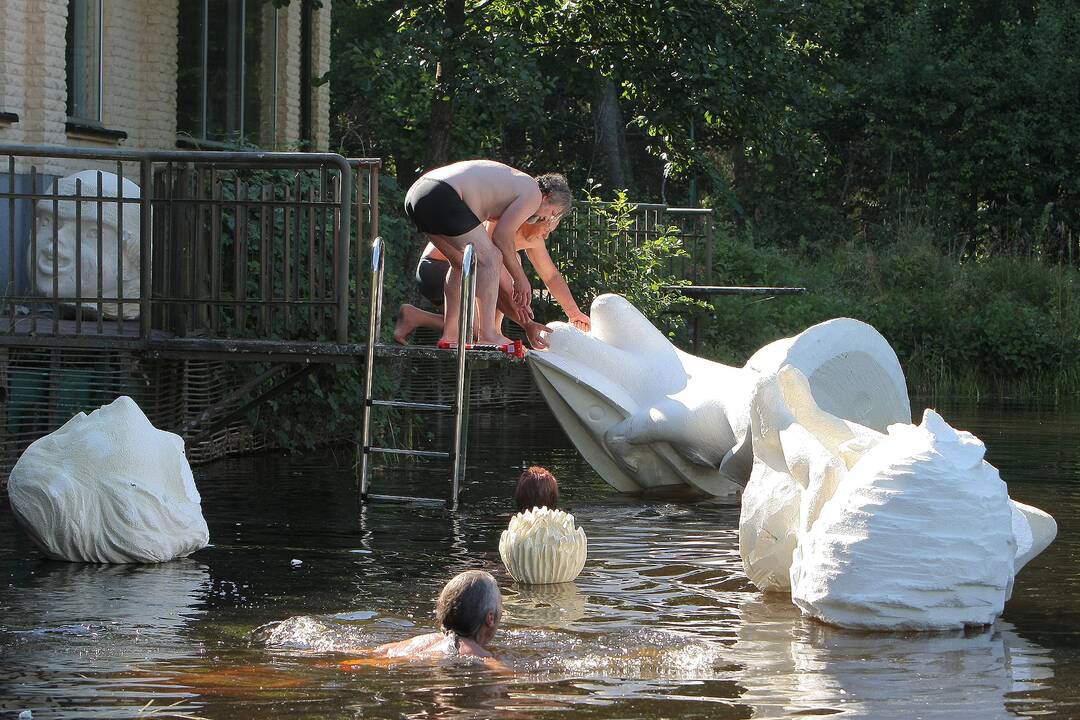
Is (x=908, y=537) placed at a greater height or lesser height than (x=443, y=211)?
lesser

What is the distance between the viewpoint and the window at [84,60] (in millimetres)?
14406

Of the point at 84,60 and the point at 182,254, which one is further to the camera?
the point at 84,60

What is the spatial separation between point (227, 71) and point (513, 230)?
775cm

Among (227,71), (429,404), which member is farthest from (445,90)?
(429,404)

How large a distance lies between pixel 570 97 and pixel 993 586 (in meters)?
26.6

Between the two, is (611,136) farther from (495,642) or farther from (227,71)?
(495,642)

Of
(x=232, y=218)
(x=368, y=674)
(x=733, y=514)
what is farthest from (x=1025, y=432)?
(x=368, y=674)

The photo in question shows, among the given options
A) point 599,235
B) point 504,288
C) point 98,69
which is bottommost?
point 504,288

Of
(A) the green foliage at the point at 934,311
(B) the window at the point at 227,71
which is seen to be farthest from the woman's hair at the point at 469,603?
(A) the green foliage at the point at 934,311

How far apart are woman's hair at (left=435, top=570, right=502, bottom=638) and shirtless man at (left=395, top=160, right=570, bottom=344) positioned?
4.56m

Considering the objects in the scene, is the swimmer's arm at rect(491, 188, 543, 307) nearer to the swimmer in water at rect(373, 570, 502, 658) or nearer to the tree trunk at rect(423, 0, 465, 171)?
the swimmer in water at rect(373, 570, 502, 658)

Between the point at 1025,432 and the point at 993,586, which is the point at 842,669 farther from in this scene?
the point at 1025,432

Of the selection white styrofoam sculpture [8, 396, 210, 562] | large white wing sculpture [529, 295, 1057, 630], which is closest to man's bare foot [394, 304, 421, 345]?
large white wing sculpture [529, 295, 1057, 630]

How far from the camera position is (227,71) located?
57.3 ft
